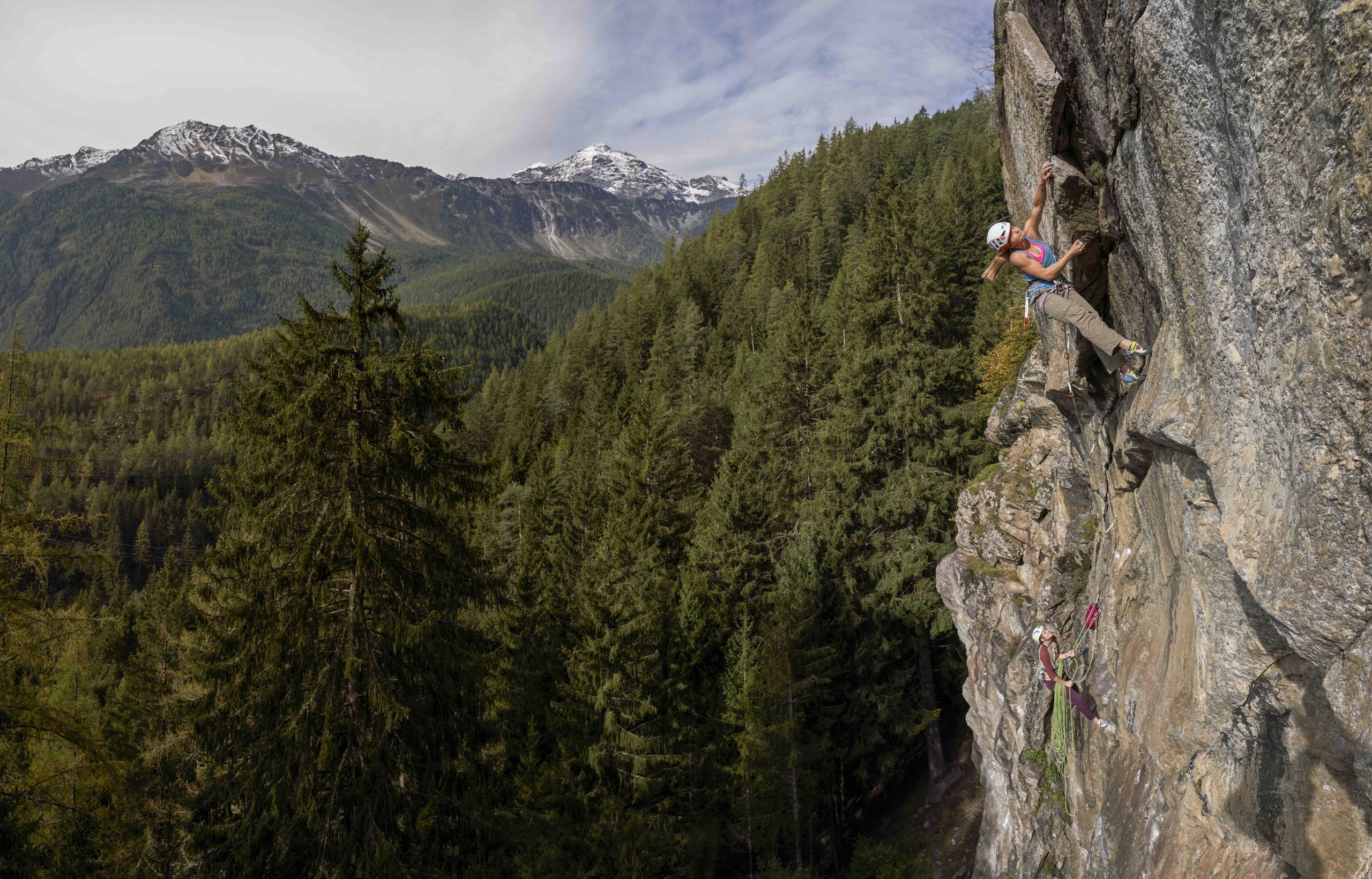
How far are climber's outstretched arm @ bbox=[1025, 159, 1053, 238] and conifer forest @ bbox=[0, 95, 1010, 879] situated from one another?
4.17 meters

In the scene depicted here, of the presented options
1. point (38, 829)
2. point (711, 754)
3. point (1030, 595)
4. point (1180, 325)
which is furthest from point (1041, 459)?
point (38, 829)

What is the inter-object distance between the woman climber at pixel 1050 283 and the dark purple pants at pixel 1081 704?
4281 millimetres

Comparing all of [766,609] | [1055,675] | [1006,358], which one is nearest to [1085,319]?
[1055,675]

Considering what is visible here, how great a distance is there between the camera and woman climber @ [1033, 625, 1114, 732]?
328 inches

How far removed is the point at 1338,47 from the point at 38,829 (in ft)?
48.5

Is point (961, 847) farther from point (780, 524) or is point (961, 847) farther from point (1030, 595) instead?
point (780, 524)

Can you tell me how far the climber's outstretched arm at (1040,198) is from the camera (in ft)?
22.9

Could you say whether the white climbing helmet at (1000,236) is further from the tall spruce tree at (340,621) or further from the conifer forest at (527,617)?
the tall spruce tree at (340,621)

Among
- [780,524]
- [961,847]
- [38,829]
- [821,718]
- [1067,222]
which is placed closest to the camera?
[1067,222]

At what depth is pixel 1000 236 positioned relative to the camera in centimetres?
696

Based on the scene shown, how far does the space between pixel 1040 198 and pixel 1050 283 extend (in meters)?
0.91

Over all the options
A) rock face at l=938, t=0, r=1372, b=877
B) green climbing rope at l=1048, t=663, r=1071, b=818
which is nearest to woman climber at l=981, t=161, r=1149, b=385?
rock face at l=938, t=0, r=1372, b=877

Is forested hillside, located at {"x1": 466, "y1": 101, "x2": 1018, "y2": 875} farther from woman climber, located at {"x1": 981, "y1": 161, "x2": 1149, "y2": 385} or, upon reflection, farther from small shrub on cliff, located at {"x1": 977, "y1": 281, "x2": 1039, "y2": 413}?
woman climber, located at {"x1": 981, "y1": 161, "x2": 1149, "y2": 385}

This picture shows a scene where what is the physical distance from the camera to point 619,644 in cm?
1667
